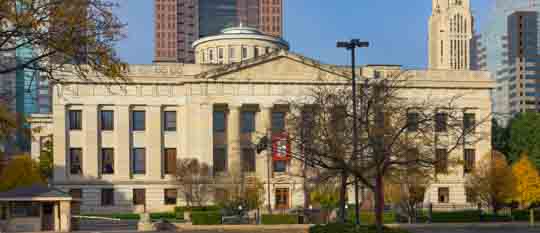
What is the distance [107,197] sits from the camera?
245 feet

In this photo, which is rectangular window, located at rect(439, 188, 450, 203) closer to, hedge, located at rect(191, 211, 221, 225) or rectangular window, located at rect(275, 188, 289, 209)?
rectangular window, located at rect(275, 188, 289, 209)

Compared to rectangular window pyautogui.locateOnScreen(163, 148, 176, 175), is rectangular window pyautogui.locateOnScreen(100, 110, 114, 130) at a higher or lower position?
higher

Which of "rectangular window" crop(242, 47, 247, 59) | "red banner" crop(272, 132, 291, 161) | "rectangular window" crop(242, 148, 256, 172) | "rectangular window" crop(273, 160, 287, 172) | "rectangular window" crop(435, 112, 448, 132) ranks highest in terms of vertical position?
"rectangular window" crop(242, 47, 247, 59)

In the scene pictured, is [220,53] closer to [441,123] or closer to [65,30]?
[441,123]

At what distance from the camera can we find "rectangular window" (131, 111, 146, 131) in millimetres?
76688

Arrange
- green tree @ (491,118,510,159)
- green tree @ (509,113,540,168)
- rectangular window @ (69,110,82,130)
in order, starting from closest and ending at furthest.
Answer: rectangular window @ (69,110,82,130), green tree @ (509,113,540,168), green tree @ (491,118,510,159)

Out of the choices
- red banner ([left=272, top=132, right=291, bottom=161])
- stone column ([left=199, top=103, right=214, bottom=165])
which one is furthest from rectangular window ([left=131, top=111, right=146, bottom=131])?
red banner ([left=272, top=132, right=291, bottom=161])

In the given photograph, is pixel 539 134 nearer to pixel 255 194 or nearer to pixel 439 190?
pixel 439 190

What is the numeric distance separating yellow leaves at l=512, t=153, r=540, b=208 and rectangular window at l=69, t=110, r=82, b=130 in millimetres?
42400

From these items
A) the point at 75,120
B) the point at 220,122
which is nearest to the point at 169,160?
the point at 220,122

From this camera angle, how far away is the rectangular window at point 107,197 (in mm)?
74625

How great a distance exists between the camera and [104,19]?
13141 millimetres

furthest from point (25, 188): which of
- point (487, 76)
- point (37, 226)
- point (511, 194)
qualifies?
point (487, 76)

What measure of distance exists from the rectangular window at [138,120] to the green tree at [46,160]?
24.0 meters
